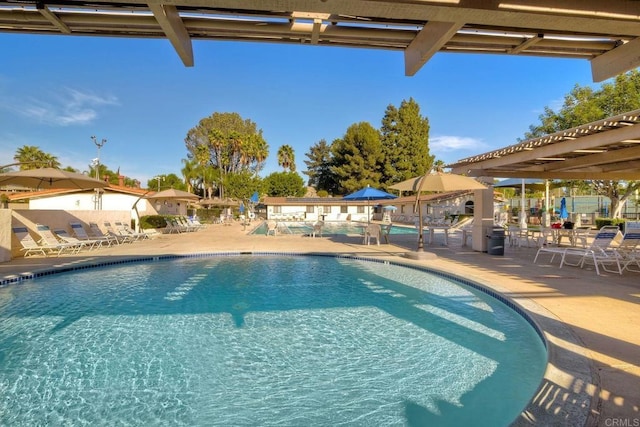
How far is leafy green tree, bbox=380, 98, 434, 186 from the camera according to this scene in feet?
154

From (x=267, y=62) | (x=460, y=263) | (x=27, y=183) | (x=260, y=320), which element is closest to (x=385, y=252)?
(x=460, y=263)

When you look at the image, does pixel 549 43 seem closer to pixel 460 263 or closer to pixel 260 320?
pixel 260 320

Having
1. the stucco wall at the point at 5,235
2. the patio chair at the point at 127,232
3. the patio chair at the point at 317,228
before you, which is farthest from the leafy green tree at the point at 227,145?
the stucco wall at the point at 5,235

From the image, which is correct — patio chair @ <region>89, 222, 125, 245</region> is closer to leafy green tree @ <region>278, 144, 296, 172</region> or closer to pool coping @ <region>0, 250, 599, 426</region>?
pool coping @ <region>0, 250, 599, 426</region>

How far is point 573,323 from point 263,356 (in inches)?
149

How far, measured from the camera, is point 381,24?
113 inches

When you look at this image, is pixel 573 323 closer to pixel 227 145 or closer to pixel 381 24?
pixel 381 24

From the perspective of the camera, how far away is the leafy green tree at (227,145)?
50656mm

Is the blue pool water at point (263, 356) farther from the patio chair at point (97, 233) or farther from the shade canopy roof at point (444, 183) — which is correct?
the patio chair at point (97, 233)

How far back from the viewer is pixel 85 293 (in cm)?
709

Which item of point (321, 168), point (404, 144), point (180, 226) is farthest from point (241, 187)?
point (180, 226)

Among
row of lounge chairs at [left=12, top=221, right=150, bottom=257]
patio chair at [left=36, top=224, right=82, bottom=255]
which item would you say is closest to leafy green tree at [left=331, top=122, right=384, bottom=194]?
row of lounge chairs at [left=12, top=221, right=150, bottom=257]

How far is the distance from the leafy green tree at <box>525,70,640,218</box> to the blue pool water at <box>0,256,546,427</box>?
60.4 feet

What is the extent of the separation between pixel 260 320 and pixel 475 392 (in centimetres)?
323
